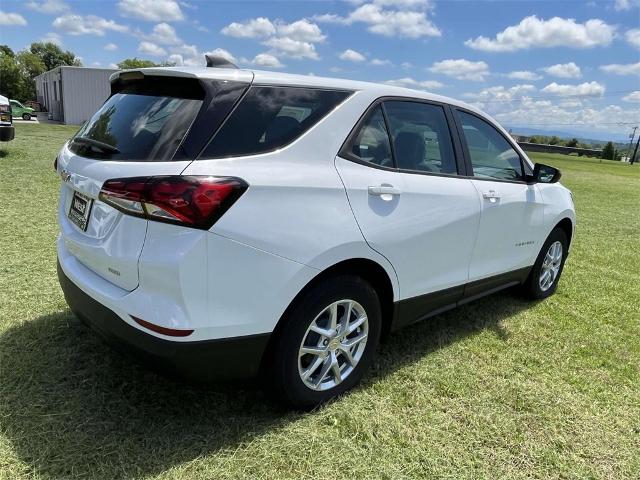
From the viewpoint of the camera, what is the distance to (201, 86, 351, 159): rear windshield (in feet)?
7.57

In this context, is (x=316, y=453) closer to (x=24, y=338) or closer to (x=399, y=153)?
(x=399, y=153)

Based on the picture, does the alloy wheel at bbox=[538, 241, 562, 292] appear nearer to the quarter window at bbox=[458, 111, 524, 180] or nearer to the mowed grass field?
the mowed grass field

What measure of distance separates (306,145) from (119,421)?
170 centimetres

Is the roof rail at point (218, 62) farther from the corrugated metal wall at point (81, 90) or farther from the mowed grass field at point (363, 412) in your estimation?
the corrugated metal wall at point (81, 90)

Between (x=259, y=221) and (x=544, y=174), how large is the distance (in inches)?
118

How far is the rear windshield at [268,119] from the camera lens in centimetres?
231

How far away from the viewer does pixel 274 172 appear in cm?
235

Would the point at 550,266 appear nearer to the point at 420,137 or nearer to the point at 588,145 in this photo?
the point at 420,137

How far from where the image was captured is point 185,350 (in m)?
2.22

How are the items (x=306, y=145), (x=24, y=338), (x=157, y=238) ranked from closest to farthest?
(x=157, y=238) < (x=306, y=145) < (x=24, y=338)

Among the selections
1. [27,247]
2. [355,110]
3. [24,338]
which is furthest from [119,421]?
[27,247]

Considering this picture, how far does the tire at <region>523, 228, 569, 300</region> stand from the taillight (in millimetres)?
3365

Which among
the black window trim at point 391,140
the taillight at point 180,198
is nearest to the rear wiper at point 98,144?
the taillight at point 180,198

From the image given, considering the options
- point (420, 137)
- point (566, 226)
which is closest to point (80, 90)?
point (566, 226)
